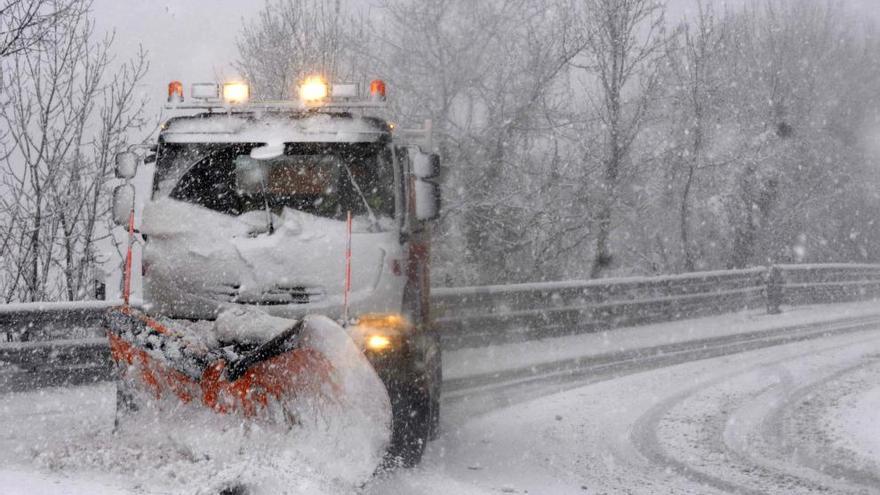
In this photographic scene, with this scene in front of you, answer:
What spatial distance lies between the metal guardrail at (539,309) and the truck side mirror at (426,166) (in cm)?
455

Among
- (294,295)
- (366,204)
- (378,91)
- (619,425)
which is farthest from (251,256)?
(619,425)

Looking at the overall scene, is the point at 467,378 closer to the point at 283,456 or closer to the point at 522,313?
the point at 522,313

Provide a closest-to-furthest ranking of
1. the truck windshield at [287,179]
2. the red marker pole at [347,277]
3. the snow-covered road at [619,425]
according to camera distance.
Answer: the red marker pole at [347,277] → the snow-covered road at [619,425] → the truck windshield at [287,179]

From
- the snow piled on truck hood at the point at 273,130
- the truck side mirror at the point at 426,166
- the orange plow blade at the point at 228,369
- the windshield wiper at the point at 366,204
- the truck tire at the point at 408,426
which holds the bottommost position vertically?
the truck tire at the point at 408,426

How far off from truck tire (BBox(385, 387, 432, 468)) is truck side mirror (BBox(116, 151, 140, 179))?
2557 millimetres

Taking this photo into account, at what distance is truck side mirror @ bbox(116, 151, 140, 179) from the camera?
279 inches

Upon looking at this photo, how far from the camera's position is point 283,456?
18.0 feet

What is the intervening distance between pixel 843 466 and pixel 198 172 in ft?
16.5

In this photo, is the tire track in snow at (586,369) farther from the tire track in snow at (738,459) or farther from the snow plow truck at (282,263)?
the snow plow truck at (282,263)

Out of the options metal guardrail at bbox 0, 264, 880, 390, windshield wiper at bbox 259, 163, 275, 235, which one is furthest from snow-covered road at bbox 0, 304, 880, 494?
windshield wiper at bbox 259, 163, 275, 235

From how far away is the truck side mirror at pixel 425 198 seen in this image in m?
6.96

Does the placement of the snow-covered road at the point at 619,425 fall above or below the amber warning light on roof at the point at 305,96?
below

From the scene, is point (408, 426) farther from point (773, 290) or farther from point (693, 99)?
point (693, 99)

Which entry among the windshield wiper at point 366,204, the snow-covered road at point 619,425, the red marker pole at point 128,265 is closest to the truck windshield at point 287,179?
the windshield wiper at point 366,204
